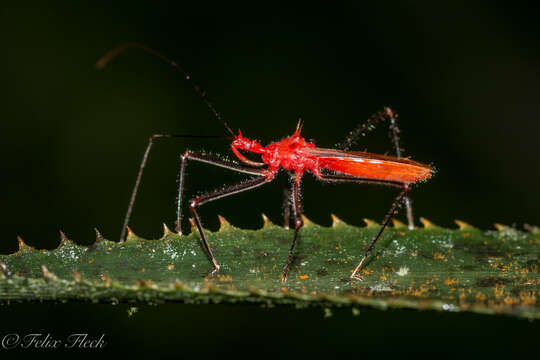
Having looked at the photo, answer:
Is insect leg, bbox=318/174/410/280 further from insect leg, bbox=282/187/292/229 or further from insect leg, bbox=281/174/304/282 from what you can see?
insect leg, bbox=282/187/292/229

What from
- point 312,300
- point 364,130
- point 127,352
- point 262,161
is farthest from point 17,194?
point 312,300

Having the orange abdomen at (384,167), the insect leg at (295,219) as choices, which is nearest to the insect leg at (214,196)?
the insect leg at (295,219)

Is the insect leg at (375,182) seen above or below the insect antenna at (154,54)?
below

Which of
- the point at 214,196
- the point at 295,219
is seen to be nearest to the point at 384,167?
the point at 295,219

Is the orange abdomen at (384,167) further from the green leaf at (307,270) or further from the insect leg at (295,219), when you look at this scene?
the green leaf at (307,270)

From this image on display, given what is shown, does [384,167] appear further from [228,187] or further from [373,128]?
[228,187]

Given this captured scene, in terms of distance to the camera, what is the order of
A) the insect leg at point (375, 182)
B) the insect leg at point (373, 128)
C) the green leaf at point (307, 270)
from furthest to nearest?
the insect leg at point (373, 128) → the insect leg at point (375, 182) → the green leaf at point (307, 270)

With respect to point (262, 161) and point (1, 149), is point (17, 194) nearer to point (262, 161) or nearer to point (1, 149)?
point (1, 149)

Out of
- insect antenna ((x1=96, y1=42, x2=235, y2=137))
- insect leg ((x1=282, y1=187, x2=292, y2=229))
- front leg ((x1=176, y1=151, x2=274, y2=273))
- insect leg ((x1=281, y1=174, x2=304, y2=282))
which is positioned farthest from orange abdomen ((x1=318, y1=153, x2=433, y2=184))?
insect antenna ((x1=96, y1=42, x2=235, y2=137))

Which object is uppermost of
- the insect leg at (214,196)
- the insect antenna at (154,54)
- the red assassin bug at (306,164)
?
the insect antenna at (154,54)
